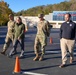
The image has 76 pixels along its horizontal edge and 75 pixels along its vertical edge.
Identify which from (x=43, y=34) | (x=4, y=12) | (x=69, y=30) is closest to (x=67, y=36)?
(x=69, y=30)

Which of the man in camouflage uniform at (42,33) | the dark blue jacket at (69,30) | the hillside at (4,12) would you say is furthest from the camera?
the hillside at (4,12)

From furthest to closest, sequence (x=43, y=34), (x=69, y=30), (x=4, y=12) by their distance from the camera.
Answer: (x=4, y=12) < (x=43, y=34) < (x=69, y=30)

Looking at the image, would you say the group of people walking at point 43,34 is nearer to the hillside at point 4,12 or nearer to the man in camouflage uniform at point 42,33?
the man in camouflage uniform at point 42,33

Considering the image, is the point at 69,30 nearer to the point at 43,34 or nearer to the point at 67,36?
the point at 67,36

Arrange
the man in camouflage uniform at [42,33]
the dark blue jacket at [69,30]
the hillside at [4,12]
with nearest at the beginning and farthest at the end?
the dark blue jacket at [69,30]
the man in camouflage uniform at [42,33]
the hillside at [4,12]

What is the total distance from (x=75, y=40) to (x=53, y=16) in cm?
9677

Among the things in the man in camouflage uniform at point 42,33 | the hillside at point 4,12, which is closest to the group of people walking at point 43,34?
the man in camouflage uniform at point 42,33

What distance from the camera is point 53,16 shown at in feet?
345

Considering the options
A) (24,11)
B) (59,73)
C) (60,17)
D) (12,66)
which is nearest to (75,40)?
(59,73)

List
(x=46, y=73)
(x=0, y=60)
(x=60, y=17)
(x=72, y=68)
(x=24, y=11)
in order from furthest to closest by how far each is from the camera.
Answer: (x=24, y=11) → (x=60, y=17) → (x=0, y=60) → (x=72, y=68) → (x=46, y=73)

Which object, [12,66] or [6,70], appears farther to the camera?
[12,66]

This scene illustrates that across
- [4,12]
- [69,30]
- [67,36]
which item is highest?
[4,12]

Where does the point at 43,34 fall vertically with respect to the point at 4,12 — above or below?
below

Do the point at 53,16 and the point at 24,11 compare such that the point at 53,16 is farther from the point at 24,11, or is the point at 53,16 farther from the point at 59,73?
the point at 59,73
